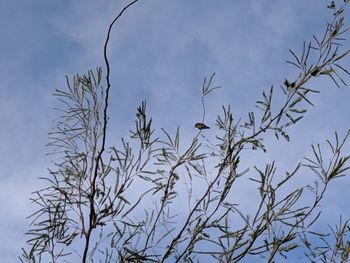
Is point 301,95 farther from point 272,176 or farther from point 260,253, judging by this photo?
point 260,253

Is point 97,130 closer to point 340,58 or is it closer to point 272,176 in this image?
point 272,176

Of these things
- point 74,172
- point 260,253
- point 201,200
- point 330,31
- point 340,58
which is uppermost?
point 330,31

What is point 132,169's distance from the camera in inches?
117

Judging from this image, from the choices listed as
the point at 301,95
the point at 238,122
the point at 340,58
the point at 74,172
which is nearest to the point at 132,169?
the point at 74,172

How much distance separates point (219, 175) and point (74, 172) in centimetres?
76

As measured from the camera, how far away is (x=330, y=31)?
3.15 meters

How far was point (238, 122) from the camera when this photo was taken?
318cm

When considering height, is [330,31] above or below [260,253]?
above

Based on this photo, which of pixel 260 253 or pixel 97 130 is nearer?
pixel 260 253

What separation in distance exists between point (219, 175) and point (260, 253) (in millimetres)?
436

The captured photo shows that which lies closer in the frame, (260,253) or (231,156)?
(260,253)

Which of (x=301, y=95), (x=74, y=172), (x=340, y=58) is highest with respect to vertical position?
(x=340, y=58)

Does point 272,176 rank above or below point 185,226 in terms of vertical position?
above

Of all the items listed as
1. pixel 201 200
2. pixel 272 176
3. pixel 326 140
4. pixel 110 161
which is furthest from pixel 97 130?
pixel 326 140
